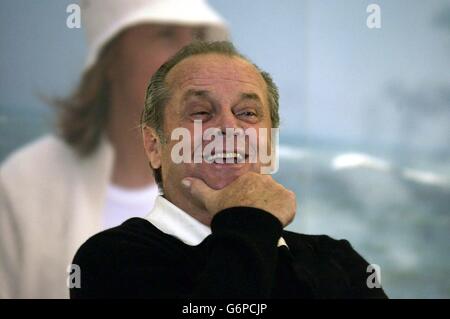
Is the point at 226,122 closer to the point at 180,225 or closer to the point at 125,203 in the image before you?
the point at 180,225

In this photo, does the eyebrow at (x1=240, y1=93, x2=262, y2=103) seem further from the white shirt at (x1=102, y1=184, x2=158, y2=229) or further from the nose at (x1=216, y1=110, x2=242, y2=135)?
the white shirt at (x1=102, y1=184, x2=158, y2=229)

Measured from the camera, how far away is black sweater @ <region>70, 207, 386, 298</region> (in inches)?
34.1

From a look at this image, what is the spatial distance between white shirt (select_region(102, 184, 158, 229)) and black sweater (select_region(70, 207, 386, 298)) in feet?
2.28

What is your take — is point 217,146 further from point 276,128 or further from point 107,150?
point 107,150

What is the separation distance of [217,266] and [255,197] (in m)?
0.15

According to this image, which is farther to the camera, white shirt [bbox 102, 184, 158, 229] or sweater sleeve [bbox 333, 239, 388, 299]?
white shirt [bbox 102, 184, 158, 229]

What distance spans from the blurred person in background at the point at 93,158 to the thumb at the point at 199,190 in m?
0.71

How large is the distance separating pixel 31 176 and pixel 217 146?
0.93m

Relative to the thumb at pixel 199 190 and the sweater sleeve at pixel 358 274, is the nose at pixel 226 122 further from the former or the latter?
the sweater sleeve at pixel 358 274

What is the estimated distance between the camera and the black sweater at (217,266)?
2.85 feet

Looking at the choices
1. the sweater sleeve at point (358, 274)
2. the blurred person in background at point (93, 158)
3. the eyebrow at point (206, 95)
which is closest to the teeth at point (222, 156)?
the eyebrow at point (206, 95)

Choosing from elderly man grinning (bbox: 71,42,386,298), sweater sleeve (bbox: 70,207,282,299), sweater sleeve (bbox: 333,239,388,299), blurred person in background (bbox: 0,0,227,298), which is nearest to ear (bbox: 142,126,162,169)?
elderly man grinning (bbox: 71,42,386,298)

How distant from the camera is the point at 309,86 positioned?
1.81m
